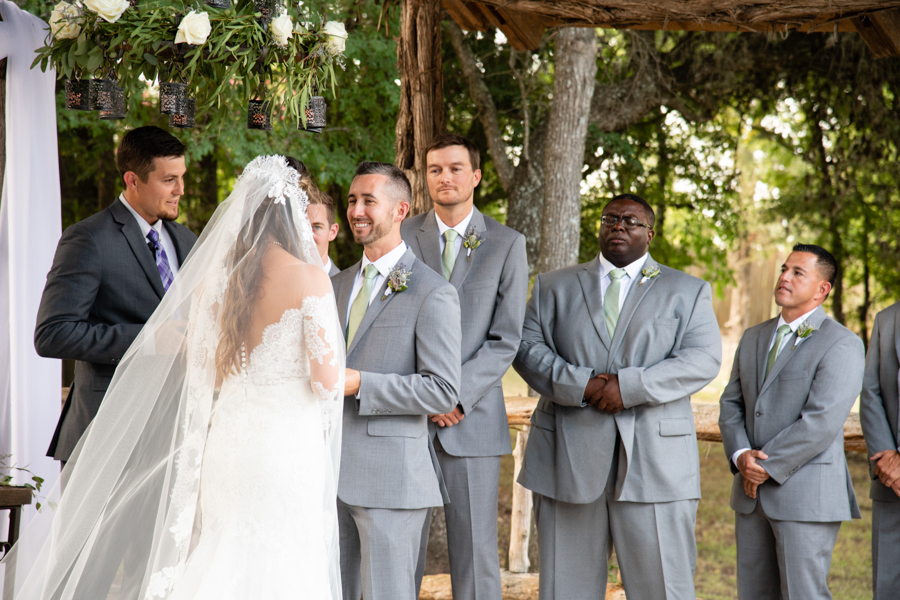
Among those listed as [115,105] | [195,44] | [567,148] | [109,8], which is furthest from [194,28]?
[567,148]

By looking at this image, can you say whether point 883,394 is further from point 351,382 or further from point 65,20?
point 65,20

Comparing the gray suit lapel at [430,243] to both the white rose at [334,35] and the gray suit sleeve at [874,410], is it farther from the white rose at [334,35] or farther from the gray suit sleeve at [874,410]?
the gray suit sleeve at [874,410]

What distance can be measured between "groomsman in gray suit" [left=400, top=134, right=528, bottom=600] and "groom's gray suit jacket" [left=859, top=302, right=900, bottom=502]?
1923 mm

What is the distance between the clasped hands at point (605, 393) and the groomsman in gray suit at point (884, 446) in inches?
59.7

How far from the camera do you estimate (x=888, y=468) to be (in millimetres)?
4059

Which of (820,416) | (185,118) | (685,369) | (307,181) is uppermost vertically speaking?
(185,118)

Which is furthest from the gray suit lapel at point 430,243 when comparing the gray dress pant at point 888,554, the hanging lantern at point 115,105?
the gray dress pant at point 888,554

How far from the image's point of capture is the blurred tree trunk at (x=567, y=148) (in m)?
6.75

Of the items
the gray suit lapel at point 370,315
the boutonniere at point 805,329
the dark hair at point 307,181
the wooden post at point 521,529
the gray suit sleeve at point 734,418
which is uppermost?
the dark hair at point 307,181

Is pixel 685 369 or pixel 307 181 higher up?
pixel 307 181

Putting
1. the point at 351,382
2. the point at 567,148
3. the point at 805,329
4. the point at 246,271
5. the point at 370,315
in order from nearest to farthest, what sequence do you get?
the point at 246,271 → the point at 351,382 → the point at 370,315 → the point at 805,329 → the point at 567,148

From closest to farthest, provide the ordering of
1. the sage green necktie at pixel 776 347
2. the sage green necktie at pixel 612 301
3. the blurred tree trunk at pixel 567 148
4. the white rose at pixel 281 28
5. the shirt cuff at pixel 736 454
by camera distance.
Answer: the white rose at pixel 281 28 → the sage green necktie at pixel 612 301 → the shirt cuff at pixel 736 454 → the sage green necktie at pixel 776 347 → the blurred tree trunk at pixel 567 148

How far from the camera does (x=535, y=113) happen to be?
9453 millimetres

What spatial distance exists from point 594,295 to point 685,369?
0.55m
